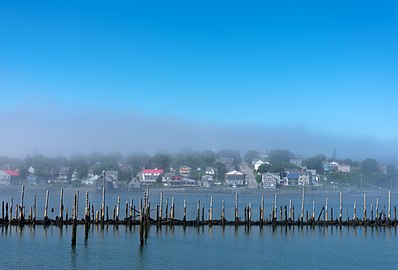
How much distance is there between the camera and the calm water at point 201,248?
3541cm

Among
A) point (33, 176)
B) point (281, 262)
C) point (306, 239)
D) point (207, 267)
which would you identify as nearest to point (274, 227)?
point (306, 239)

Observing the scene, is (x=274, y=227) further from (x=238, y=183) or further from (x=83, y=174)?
(x=83, y=174)

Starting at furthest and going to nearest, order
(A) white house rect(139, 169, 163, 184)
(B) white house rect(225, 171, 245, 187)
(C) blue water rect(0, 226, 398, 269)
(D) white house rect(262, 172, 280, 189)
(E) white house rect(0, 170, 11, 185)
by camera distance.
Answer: (B) white house rect(225, 171, 245, 187)
(A) white house rect(139, 169, 163, 184)
(D) white house rect(262, 172, 280, 189)
(E) white house rect(0, 170, 11, 185)
(C) blue water rect(0, 226, 398, 269)

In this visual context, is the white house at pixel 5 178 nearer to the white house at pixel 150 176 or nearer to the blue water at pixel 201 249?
the white house at pixel 150 176

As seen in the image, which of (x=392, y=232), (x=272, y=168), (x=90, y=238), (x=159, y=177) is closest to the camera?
(x=90, y=238)

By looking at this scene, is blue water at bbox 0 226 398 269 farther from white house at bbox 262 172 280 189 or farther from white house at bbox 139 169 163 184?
white house at bbox 139 169 163 184

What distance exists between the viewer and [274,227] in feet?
177

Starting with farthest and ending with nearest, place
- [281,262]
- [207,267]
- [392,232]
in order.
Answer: [392,232]
[281,262]
[207,267]

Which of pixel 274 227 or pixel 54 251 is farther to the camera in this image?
pixel 274 227

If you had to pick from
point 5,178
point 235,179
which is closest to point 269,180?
point 235,179

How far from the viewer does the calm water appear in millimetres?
35406

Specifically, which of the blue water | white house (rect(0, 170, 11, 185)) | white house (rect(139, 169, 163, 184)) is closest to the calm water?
the blue water

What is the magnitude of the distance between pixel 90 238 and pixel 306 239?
19678mm

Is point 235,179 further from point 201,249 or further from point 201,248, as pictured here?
point 201,249
